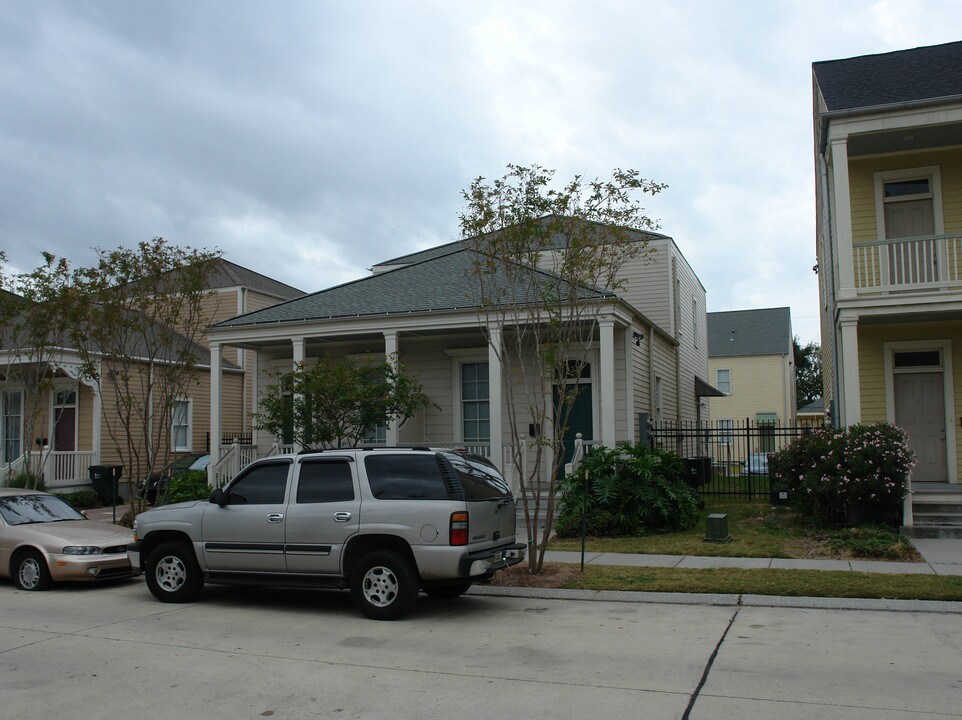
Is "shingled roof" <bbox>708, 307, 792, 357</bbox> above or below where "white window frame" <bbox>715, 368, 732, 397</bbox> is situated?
above

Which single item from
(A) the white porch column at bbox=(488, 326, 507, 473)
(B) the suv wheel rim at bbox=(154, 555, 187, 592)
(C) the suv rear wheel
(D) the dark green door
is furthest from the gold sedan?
(D) the dark green door

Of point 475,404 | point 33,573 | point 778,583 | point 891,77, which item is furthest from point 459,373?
point 778,583

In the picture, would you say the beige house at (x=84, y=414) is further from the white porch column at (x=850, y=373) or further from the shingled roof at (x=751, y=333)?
the shingled roof at (x=751, y=333)

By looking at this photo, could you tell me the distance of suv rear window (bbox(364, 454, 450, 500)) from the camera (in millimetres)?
8742

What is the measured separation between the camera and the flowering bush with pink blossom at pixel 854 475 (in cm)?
1285

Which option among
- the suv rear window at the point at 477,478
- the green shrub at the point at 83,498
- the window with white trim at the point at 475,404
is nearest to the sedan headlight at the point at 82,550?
the suv rear window at the point at 477,478

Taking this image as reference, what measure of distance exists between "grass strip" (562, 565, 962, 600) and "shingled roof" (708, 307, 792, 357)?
113ft

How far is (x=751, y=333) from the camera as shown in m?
45.1

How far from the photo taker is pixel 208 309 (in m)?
28.5

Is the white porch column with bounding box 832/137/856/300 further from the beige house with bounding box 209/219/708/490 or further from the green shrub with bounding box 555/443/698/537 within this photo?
the green shrub with bounding box 555/443/698/537

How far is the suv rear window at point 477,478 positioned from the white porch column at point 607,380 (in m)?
5.91

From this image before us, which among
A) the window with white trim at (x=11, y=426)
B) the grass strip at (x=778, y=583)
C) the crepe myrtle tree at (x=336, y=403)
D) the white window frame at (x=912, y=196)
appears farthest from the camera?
the window with white trim at (x=11, y=426)

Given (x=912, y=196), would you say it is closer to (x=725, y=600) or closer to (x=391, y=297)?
(x=725, y=600)

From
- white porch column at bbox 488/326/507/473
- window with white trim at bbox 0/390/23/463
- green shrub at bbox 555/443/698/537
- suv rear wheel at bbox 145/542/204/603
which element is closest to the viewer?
suv rear wheel at bbox 145/542/204/603
